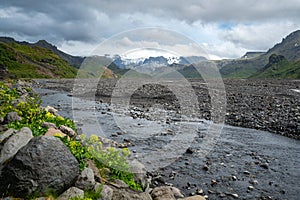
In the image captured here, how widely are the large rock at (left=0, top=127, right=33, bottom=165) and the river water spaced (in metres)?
Result: 5.74

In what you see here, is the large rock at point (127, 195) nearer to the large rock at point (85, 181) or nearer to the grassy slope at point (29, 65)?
the large rock at point (85, 181)

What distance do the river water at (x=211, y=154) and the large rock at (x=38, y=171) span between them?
4959 mm

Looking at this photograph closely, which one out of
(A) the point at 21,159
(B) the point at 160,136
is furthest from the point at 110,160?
(B) the point at 160,136

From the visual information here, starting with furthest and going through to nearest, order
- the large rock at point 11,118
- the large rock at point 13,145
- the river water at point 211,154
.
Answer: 1. the large rock at point 11,118
2. the river water at point 211,154
3. the large rock at point 13,145

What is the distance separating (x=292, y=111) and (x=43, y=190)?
2287 cm

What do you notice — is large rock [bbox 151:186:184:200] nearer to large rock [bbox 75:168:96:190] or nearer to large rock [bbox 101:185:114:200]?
large rock [bbox 101:185:114:200]

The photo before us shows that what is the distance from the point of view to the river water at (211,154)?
10.9 m

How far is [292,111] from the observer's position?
2400cm

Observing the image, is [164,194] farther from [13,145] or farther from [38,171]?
[13,145]

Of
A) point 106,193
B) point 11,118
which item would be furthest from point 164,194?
point 11,118

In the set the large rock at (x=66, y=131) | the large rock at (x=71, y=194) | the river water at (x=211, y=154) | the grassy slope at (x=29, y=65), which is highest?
the grassy slope at (x=29, y=65)

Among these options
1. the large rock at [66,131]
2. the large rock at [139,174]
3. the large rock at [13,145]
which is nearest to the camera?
the large rock at [13,145]

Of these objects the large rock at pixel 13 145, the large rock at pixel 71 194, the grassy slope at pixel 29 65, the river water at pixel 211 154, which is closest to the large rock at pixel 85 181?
the large rock at pixel 71 194

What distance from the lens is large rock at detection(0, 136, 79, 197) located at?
6.96m
